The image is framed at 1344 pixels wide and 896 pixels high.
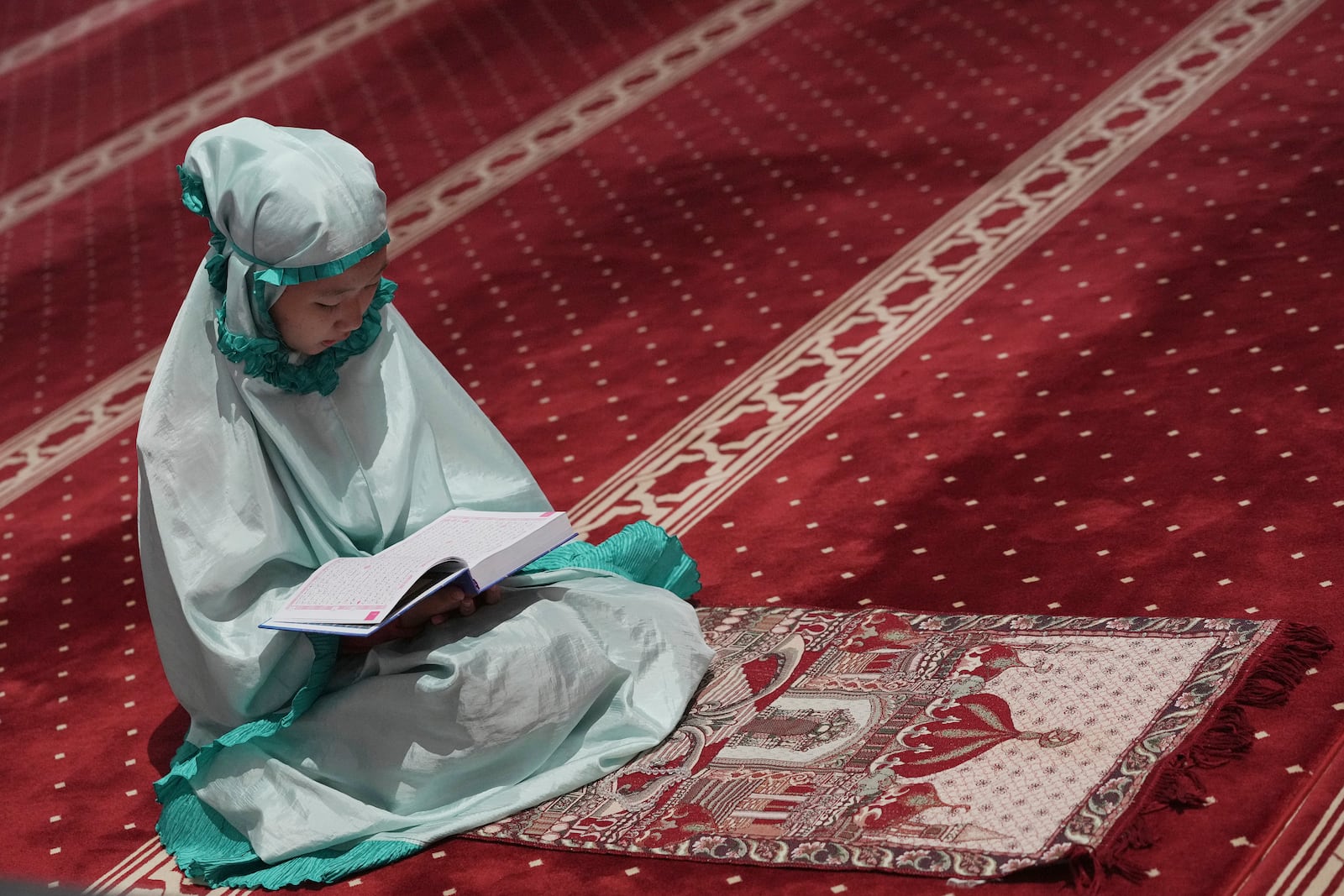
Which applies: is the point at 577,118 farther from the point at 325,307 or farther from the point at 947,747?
the point at 947,747

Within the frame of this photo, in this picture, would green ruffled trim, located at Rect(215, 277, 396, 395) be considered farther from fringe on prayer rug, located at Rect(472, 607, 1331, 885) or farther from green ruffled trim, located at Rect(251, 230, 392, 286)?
fringe on prayer rug, located at Rect(472, 607, 1331, 885)

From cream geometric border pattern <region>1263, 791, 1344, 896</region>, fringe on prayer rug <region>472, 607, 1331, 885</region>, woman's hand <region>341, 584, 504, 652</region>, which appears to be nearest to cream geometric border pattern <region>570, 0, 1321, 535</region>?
fringe on prayer rug <region>472, 607, 1331, 885</region>

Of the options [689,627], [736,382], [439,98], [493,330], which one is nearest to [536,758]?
[689,627]

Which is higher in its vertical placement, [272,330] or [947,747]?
[272,330]

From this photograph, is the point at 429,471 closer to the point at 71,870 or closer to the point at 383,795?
the point at 383,795

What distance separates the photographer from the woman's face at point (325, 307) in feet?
8.18

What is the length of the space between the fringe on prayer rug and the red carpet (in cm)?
4

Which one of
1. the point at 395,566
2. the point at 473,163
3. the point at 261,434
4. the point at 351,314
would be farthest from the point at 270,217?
the point at 473,163

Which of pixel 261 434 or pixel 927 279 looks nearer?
pixel 261 434

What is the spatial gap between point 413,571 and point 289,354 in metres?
0.44

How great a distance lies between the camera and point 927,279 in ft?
14.8

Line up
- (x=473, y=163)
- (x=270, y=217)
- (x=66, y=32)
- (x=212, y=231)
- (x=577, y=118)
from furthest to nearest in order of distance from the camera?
(x=66, y=32) → (x=577, y=118) → (x=473, y=163) → (x=212, y=231) → (x=270, y=217)

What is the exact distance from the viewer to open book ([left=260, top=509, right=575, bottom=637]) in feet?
7.70

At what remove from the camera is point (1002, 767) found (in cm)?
234
